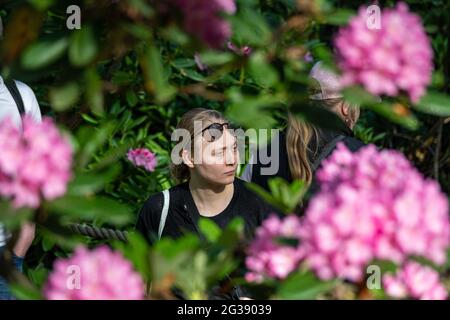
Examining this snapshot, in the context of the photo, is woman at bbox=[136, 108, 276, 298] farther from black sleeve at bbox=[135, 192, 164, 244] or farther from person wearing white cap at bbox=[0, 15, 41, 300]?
person wearing white cap at bbox=[0, 15, 41, 300]

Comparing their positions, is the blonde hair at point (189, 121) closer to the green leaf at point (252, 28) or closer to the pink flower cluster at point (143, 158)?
the pink flower cluster at point (143, 158)

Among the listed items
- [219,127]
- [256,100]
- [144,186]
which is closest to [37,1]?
[256,100]

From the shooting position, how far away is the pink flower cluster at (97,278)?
4.38 ft

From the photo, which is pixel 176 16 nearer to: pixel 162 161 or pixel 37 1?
pixel 37 1

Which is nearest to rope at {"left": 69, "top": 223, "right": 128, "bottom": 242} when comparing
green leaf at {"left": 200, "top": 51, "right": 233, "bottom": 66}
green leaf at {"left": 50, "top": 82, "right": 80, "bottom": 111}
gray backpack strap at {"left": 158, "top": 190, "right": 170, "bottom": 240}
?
gray backpack strap at {"left": 158, "top": 190, "right": 170, "bottom": 240}

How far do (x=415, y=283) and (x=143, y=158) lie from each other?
3.21 m

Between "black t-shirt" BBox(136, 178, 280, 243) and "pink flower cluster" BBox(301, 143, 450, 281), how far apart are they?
175 centimetres

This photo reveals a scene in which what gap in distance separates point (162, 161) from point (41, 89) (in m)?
0.76

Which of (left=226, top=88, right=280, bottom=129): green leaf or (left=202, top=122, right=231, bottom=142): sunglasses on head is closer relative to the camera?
(left=226, top=88, right=280, bottom=129): green leaf

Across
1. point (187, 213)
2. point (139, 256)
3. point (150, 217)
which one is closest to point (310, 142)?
point (187, 213)

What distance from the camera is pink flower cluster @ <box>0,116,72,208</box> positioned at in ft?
4.41

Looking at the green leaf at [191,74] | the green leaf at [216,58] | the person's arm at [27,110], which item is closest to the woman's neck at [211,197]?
the person's arm at [27,110]

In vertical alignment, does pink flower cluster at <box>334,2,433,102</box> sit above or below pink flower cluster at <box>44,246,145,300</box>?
above

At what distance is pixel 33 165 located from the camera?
52.7 inches
